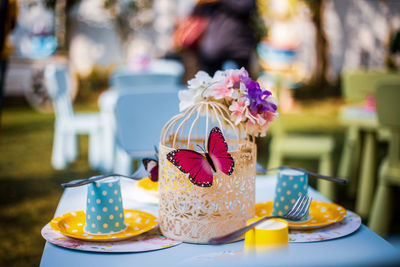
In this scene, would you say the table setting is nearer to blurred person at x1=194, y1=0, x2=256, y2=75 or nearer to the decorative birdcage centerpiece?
the decorative birdcage centerpiece

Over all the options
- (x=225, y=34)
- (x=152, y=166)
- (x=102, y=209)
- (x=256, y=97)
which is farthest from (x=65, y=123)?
(x=256, y=97)

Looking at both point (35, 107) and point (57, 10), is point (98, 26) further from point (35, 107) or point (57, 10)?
point (35, 107)

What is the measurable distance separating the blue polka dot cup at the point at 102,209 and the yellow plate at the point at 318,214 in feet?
1.13

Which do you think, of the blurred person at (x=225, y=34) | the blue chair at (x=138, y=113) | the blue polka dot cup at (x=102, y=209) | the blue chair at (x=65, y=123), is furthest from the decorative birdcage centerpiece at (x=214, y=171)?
the blue chair at (x=65, y=123)

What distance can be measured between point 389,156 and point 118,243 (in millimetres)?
1733

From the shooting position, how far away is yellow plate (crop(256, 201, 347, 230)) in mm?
1021

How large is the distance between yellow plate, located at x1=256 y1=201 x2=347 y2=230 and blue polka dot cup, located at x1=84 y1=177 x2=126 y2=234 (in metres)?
0.35

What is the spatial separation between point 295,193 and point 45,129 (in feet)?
17.0

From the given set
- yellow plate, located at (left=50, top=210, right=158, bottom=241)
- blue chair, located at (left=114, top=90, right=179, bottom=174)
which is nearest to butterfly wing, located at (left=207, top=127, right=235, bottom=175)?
yellow plate, located at (left=50, top=210, right=158, bottom=241)

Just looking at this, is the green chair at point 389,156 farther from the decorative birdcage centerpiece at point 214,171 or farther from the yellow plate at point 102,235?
the yellow plate at point 102,235

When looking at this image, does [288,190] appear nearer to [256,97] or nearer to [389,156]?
[256,97]

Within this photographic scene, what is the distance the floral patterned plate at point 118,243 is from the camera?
0.91m

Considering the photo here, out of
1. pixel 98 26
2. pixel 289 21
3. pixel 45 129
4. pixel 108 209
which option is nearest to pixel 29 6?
pixel 98 26

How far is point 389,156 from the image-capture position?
90.0 inches
